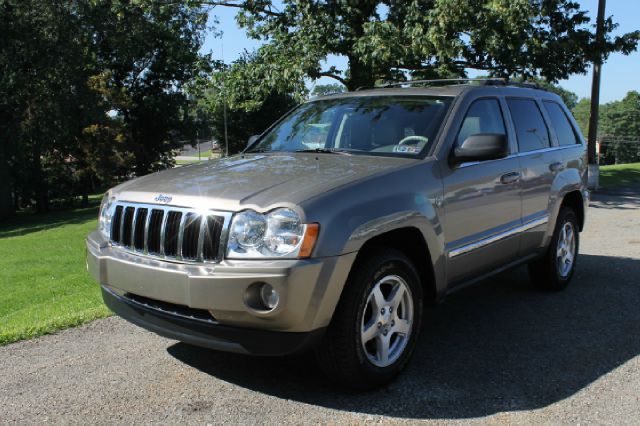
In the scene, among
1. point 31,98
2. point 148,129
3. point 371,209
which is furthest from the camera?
point 148,129

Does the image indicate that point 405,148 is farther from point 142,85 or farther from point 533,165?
point 142,85

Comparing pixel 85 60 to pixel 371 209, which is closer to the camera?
pixel 371 209

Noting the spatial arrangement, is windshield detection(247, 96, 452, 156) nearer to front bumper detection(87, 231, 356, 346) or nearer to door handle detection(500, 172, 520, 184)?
door handle detection(500, 172, 520, 184)

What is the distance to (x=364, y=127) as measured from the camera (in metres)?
4.82

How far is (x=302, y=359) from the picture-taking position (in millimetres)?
4332

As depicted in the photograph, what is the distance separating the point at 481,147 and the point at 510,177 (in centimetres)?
85

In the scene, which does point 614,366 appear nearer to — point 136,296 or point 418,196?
point 418,196

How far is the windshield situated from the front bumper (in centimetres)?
143

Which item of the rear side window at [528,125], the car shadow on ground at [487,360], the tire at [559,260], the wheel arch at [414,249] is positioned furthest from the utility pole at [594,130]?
the wheel arch at [414,249]

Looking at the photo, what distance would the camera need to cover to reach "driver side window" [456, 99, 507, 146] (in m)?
4.67

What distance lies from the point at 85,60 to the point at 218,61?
17132 mm

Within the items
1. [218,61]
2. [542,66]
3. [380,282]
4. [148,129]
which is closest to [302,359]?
[380,282]

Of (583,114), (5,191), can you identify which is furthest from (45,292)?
(583,114)

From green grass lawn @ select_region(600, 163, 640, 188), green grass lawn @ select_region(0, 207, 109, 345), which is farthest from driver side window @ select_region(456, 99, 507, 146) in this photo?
green grass lawn @ select_region(600, 163, 640, 188)
